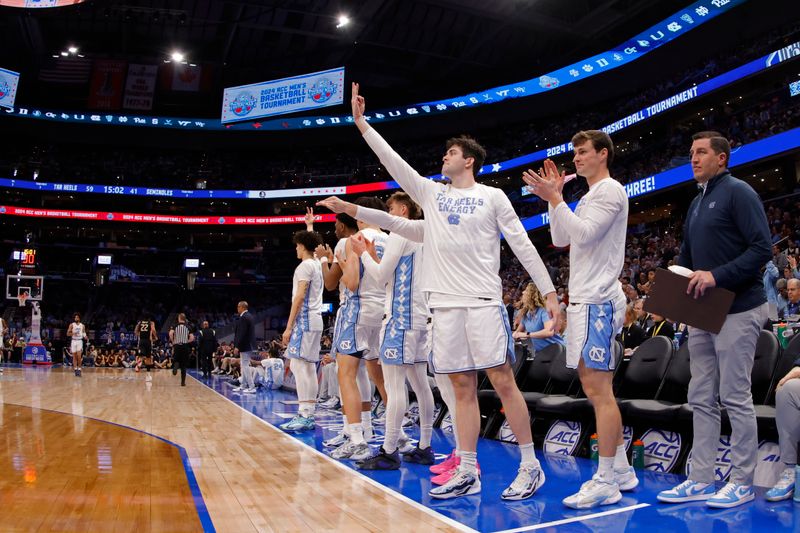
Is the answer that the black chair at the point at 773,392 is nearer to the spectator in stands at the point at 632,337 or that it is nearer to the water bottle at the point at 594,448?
the water bottle at the point at 594,448

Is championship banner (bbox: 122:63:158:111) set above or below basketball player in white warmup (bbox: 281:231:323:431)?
above

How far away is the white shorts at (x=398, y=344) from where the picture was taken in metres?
4.18

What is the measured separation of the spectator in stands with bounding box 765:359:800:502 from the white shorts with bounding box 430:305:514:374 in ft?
4.26

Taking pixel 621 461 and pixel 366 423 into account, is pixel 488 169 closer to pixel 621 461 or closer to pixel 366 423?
pixel 366 423

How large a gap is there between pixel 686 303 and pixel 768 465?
1214 millimetres

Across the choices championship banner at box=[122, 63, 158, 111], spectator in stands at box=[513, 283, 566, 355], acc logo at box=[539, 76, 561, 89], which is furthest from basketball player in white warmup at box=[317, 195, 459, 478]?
championship banner at box=[122, 63, 158, 111]

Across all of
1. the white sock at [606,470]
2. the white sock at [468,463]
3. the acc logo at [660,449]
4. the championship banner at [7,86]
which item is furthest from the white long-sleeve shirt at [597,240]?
the championship banner at [7,86]

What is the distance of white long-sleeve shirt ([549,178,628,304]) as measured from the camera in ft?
10.5

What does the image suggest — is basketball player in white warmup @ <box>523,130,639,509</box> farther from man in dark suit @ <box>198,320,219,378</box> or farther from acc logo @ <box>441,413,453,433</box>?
man in dark suit @ <box>198,320,219,378</box>

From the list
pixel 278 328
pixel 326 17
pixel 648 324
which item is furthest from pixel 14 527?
pixel 278 328

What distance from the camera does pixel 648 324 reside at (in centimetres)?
764

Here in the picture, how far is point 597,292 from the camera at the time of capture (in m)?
3.16

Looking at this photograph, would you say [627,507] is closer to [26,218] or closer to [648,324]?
[648,324]

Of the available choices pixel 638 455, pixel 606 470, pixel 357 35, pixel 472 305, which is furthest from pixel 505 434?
pixel 357 35
